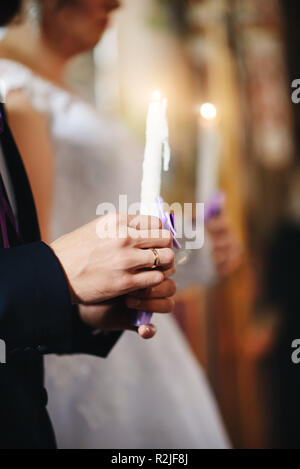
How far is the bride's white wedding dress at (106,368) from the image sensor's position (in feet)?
2.02

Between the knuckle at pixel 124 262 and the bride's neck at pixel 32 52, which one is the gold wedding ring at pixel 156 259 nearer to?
the knuckle at pixel 124 262

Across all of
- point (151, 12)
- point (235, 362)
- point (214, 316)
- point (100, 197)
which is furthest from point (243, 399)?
point (151, 12)

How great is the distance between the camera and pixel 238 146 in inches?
60.9

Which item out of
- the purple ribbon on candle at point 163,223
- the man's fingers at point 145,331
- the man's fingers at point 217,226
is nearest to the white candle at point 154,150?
the purple ribbon on candle at point 163,223

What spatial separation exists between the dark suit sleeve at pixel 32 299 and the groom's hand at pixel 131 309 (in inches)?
2.8

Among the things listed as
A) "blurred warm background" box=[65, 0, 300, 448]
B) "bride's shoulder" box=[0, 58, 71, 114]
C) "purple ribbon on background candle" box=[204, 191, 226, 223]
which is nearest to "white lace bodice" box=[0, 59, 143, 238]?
"bride's shoulder" box=[0, 58, 71, 114]

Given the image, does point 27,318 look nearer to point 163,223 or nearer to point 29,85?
point 163,223

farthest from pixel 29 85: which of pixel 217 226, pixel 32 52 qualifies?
pixel 217 226

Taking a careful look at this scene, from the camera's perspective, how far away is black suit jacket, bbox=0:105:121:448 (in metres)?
0.35

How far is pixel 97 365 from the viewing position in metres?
0.66

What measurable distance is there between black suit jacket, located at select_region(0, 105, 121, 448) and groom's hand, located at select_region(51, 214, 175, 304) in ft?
0.05

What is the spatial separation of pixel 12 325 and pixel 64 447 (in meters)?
0.32

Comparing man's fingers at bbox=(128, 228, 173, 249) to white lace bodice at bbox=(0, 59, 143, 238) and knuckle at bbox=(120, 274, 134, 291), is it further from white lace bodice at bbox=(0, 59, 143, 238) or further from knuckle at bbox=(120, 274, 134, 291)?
white lace bodice at bbox=(0, 59, 143, 238)
